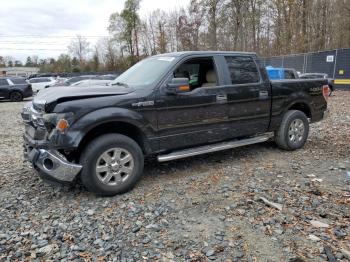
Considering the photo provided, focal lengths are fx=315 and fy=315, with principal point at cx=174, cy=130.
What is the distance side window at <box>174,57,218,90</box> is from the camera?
16.1ft

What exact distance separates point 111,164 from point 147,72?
1572mm

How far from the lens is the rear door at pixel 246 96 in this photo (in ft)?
16.7

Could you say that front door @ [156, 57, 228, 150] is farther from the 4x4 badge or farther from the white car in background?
the white car in background

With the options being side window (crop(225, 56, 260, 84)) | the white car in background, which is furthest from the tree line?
side window (crop(225, 56, 260, 84))

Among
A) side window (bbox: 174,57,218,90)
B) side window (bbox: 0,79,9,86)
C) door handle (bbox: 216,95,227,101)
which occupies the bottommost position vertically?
side window (bbox: 0,79,9,86)

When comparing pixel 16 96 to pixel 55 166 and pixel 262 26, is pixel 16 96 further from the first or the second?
pixel 262 26

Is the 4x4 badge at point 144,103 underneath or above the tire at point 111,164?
above

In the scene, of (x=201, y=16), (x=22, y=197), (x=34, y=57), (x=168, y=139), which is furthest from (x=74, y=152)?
(x=34, y=57)

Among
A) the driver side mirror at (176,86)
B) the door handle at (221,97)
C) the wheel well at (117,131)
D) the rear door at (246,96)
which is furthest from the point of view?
the rear door at (246,96)

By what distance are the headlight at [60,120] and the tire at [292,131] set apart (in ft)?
12.7

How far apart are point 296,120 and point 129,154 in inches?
138

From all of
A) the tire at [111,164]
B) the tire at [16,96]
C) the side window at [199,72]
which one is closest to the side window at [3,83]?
the tire at [16,96]

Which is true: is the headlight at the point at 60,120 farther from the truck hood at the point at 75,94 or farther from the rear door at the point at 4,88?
the rear door at the point at 4,88

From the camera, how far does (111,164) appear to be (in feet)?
13.3
